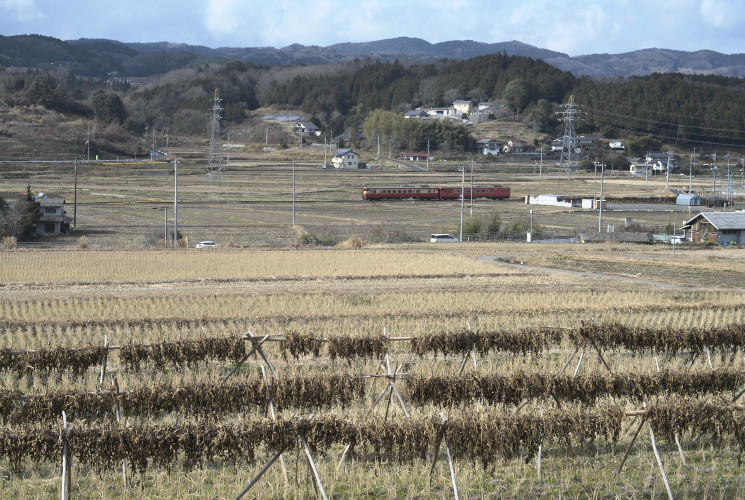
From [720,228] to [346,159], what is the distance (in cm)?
4712

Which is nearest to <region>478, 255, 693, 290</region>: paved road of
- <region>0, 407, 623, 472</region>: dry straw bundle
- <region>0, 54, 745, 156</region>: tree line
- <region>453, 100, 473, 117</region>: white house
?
<region>0, 407, 623, 472</region>: dry straw bundle

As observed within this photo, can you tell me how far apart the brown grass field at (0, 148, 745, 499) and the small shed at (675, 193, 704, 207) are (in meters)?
4.86

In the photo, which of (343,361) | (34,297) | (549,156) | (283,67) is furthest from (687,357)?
(283,67)

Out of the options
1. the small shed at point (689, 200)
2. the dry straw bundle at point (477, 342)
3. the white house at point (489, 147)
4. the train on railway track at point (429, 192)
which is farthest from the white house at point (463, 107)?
the dry straw bundle at point (477, 342)

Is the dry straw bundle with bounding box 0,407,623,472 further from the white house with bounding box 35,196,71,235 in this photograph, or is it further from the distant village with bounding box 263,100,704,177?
the distant village with bounding box 263,100,704,177

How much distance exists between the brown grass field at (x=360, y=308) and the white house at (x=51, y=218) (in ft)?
4.50

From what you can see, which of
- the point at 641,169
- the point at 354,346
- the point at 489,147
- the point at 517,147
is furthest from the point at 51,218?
the point at 641,169

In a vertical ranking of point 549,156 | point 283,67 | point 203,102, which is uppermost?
point 283,67

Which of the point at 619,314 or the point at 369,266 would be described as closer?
the point at 619,314

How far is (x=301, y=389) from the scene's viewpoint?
885 centimetres

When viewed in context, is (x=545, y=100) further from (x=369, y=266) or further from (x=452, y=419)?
(x=452, y=419)

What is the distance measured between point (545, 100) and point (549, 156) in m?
14.0

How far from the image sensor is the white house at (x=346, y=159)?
78.6 m

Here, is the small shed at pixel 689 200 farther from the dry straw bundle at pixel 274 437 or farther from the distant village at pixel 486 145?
the dry straw bundle at pixel 274 437
